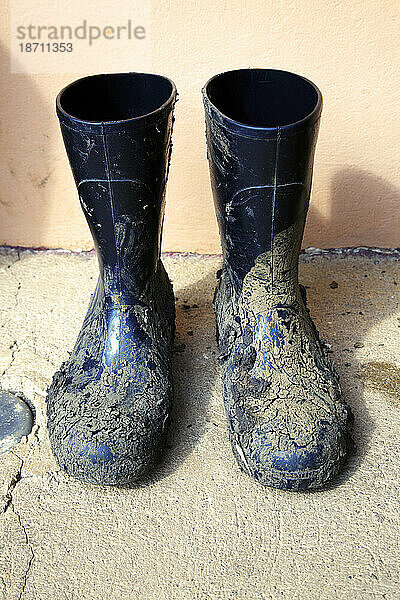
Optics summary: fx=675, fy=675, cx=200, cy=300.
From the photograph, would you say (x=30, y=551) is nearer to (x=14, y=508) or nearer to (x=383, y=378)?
(x=14, y=508)

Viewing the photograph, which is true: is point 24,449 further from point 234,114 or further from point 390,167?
point 390,167

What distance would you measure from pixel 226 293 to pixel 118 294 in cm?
24

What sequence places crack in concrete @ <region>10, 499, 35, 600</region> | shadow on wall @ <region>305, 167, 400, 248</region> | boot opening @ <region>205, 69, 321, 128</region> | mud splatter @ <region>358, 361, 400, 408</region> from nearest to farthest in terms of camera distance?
crack in concrete @ <region>10, 499, 35, 600</region> → boot opening @ <region>205, 69, 321, 128</region> → mud splatter @ <region>358, 361, 400, 408</region> → shadow on wall @ <region>305, 167, 400, 248</region>

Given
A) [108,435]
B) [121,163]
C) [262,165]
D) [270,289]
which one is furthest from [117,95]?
[108,435]

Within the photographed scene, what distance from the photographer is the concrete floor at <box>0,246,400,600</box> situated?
40.9 inches

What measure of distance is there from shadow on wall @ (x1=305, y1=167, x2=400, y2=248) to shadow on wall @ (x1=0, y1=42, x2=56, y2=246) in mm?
733

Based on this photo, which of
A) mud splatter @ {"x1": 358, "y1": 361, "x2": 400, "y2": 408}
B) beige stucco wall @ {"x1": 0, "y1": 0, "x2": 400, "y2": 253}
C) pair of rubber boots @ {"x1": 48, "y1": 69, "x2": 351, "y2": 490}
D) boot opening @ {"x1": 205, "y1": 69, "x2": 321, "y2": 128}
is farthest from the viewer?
beige stucco wall @ {"x1": 0, "y1": 0, "x2": 400, "y2": 253}

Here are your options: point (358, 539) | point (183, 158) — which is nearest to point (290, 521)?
point (358, 539)

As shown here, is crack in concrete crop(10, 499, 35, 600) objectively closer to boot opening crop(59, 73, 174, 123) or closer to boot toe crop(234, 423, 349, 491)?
boot toe crop(234, 423, 349, 491)

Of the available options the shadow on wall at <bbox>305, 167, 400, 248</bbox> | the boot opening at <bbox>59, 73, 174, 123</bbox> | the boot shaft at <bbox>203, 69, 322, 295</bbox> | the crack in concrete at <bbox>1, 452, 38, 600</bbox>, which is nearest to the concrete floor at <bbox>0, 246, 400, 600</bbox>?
the crack in concrete at <bbox>1, 452, 38, 600</bbox>

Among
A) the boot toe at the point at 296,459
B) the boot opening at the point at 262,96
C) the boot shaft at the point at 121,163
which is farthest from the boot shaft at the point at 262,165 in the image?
the boot toe at the point at 296,459

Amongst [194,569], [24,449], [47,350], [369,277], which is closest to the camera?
[194,569]

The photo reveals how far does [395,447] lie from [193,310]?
607mm

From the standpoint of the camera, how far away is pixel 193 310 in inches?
65.6
